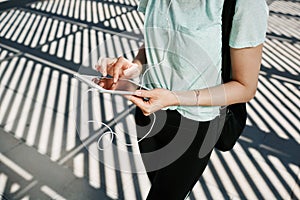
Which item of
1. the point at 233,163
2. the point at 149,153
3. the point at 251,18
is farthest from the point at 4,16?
the point at 251,18

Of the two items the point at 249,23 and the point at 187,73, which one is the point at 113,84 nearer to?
the point at 187,73

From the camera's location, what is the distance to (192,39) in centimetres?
95

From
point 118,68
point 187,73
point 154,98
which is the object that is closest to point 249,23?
point 187,73

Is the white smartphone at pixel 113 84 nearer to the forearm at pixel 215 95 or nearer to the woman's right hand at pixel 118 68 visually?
the woman's right hand at pixel 118 68

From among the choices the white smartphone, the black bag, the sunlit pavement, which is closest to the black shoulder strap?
the black bag

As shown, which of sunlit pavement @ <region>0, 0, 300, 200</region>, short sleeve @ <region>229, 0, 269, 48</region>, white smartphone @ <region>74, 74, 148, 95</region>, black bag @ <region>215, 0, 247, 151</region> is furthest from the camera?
sunlit pavement @ <region>0, 0, 300, 200</region>

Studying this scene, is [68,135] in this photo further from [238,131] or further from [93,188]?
[238,131]

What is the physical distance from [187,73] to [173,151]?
0.33 m

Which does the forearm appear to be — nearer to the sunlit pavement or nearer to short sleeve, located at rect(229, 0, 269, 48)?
short sleeve, located at rect(229, 0, 269, 48)

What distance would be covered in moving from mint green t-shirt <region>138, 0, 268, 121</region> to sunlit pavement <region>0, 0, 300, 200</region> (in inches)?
22.4

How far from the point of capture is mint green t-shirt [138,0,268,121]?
2.79ft

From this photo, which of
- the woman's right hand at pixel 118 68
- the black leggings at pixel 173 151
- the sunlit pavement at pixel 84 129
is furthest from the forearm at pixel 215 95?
the sunlit pavement at pixel 84 129

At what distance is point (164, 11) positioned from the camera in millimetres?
1002

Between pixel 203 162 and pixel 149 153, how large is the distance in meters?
0.22
